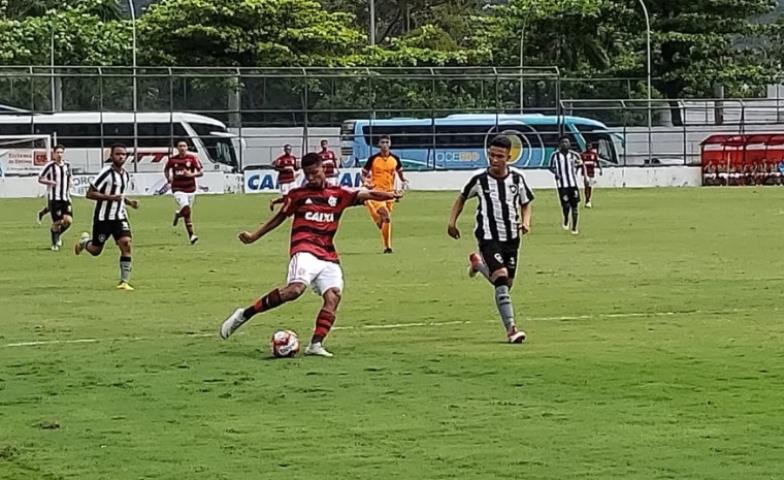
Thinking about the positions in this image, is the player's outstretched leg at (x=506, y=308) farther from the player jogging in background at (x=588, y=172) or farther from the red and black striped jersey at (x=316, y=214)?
the player jogging in background at (x=588, y=172)

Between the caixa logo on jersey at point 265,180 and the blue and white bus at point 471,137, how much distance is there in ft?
20.5

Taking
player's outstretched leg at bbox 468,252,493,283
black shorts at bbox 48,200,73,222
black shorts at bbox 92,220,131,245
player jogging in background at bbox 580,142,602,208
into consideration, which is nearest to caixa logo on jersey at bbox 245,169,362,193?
player jogging in background at bbox 580,142,602,208

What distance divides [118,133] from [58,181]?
29242mm

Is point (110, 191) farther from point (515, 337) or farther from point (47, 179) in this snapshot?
point (47, 179)

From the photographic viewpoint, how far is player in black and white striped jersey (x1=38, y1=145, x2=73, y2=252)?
90.5ft

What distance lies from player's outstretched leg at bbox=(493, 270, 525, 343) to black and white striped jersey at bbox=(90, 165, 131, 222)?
25.3 feet

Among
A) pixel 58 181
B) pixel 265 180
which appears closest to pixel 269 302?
pixel 58 181

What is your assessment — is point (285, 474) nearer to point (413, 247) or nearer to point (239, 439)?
point (239, 439)

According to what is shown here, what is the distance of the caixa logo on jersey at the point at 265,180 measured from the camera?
53306mm

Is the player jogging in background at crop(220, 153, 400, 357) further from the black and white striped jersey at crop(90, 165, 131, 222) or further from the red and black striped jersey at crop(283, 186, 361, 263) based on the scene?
the black and white striped jersey at crop(90, 165, 131, 222)

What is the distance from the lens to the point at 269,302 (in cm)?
1336

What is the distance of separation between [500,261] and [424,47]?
2721 inches

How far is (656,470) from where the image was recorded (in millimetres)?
8453

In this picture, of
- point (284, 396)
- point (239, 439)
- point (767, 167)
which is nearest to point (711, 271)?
point (284, 396)
